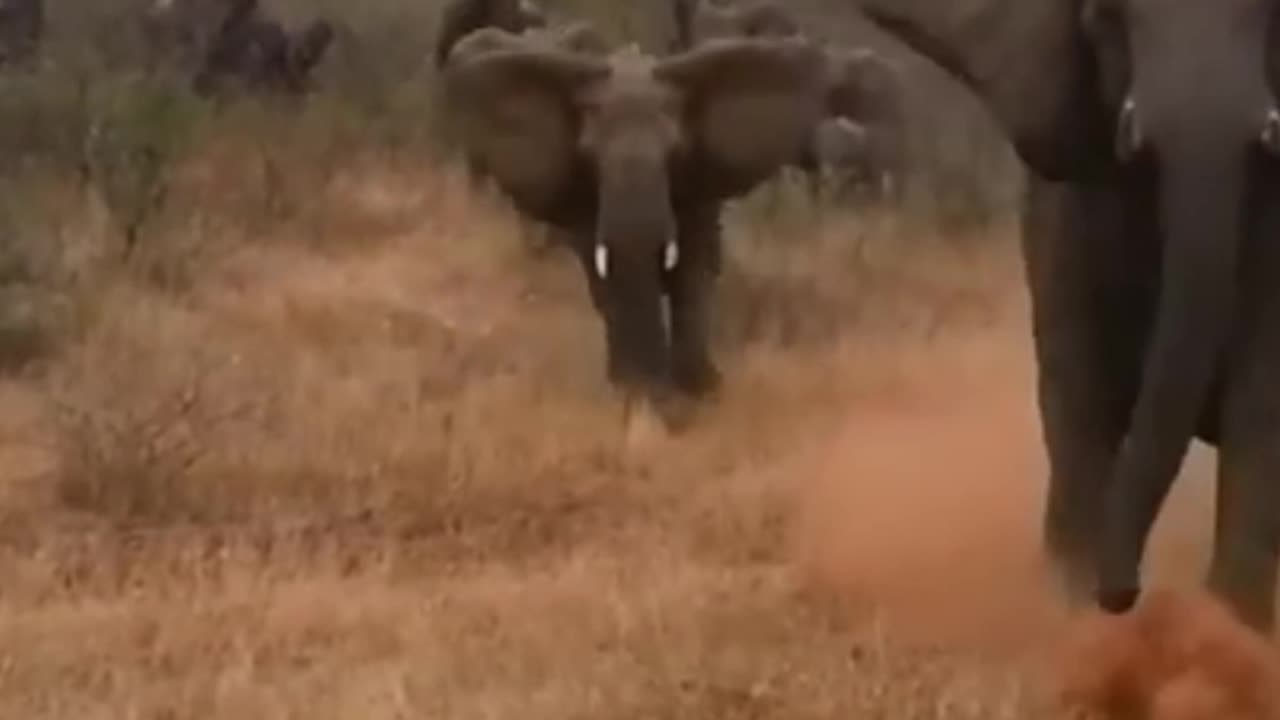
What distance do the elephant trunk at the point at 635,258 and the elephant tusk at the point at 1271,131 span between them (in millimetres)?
1307

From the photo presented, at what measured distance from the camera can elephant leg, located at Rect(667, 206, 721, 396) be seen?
4.39 meters

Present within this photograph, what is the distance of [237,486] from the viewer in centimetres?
378

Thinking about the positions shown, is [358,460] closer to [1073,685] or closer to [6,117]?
[1073,685]

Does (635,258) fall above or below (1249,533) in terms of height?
below

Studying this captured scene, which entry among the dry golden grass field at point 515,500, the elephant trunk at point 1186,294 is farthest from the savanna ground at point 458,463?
the elephant trunk at point 1186,294

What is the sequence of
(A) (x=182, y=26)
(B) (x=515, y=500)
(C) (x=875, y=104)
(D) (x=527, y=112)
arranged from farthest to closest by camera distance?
(A) (x=182, y=26) → (C) (x=875, y=104) → (D) (x=527, y=112) → (B) (x=515, y=500)

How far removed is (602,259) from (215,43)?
228 centimetres

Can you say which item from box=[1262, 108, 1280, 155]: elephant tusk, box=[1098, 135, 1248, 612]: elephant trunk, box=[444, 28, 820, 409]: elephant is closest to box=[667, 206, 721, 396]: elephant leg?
box=[444, 28, 820, 409]: elephant

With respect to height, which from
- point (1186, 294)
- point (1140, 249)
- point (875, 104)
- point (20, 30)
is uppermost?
point (1186, 294)

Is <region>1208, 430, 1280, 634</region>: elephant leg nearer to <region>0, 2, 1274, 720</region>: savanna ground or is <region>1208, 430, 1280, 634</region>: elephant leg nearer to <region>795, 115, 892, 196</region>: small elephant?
<region>0, 2, 1274, 720</region>: savanna ground

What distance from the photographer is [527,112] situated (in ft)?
14.5

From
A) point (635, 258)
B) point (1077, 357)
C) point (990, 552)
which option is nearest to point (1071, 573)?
point (990, 552)

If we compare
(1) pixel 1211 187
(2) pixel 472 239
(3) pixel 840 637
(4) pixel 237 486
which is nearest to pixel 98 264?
(2) pixel 472 239

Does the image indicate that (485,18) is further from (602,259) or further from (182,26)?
(182,26)
